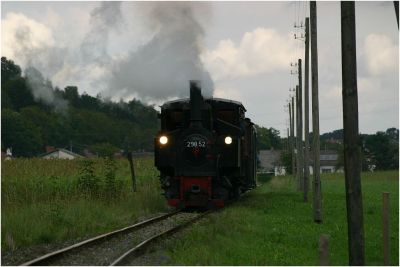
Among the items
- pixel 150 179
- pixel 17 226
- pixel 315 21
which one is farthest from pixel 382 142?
pixel 17 226

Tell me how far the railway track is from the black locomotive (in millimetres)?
3658

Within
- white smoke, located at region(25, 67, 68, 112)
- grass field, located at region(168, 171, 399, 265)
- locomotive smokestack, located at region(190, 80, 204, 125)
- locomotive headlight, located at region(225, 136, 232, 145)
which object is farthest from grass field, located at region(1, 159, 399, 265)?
white smoke, located at region(25, 67, 68, 112)

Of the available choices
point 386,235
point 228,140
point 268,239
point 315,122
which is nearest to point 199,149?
point 228,140

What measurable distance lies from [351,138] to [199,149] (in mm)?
10087

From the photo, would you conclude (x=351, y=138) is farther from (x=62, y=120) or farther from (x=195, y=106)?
(x=62, y=120)

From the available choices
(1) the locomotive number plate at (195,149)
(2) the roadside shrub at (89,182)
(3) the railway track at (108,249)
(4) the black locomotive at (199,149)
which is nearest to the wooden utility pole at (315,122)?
(4) the black locomotive at (199,149)

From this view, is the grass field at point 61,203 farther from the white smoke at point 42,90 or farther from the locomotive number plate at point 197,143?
the white smoke at point 42,90

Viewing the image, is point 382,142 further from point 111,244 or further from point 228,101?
point 111,244

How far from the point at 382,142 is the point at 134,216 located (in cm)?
10482

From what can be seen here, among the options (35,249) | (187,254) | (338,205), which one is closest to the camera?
(187,254)

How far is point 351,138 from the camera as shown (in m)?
9.56

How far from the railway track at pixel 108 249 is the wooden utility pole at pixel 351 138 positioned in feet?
12.5

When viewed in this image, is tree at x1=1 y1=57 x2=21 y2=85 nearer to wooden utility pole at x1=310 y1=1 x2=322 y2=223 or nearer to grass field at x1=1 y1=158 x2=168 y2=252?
grass field at x1=1 y1=158 x2=168 y2=252

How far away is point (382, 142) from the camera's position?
117 m
